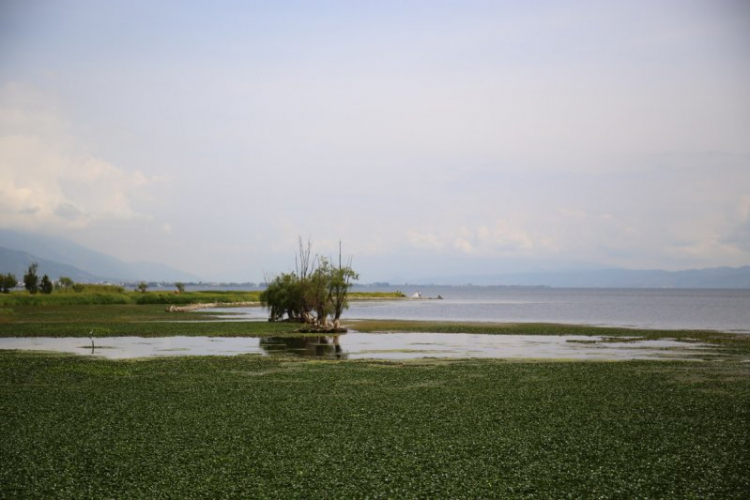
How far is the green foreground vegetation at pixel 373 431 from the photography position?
14930 millimetres

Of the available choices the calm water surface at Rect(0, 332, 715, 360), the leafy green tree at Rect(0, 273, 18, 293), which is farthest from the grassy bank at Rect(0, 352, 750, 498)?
the leafy green tree at Rect(0, 273, 18, 293)

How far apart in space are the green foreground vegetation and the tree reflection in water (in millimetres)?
6840

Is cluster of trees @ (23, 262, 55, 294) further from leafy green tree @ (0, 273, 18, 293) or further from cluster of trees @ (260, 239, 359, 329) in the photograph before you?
cluster of trees @ (260, 239, 359, 329)

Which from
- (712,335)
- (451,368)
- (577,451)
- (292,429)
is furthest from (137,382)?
(712,335)

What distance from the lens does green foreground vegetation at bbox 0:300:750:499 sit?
14930 mm

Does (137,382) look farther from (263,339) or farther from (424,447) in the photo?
(263,339)

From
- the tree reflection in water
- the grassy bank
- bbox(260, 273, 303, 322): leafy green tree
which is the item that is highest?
bbox(260, 273, 303, 322): leafy green tree

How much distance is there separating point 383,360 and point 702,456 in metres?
20.3

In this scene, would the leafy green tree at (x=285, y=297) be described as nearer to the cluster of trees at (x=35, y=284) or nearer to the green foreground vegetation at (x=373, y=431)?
the green foreground vegetation at (x=373, y=431)

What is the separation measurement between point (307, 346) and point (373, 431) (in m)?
25.5

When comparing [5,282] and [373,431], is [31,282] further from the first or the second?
[373,431]

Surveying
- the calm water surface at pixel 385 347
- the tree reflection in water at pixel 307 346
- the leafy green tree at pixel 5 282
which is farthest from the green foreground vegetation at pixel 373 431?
the leafy green tree at pixel 5 282

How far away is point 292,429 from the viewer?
19.7 m

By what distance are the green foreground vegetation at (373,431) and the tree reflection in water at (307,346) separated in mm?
6840
